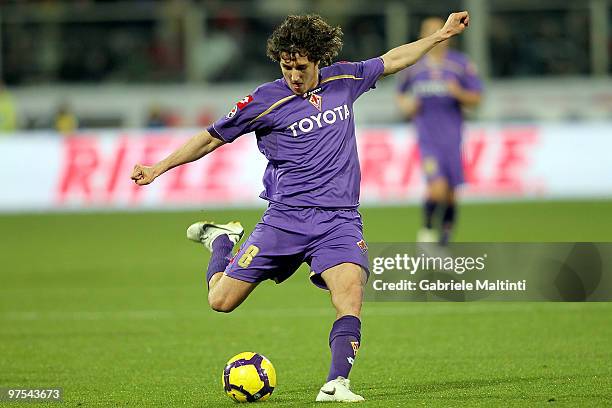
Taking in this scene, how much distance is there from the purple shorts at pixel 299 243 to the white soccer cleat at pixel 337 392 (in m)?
0.68

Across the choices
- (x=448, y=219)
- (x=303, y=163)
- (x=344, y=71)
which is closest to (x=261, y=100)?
→ (x=303, y=163)

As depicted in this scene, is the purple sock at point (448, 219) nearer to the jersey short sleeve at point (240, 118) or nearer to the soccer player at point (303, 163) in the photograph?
the soccer player at point (303, 163)

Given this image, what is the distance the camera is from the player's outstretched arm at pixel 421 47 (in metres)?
7.60

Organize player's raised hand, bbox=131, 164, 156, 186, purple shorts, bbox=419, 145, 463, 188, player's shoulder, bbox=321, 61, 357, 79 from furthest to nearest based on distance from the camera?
purple shorts, bbox=419, 145, 463, 188 → player's shoulder, bbox=321, 61, 357, 79 → player's raised hand, bbox=131, 164, 156, 186

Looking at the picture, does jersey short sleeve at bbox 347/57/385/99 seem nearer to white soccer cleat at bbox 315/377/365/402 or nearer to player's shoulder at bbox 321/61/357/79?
player's shoulder at bbox 321/61/357/79

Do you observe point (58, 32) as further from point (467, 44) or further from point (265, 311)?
point (265, 311)

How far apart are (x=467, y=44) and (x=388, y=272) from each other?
18.7 m

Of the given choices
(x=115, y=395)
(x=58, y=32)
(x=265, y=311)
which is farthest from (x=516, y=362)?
(x=58, y=32)

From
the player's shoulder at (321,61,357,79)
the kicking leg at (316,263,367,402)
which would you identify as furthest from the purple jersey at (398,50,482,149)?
the kicking leg at (316,263,367,402)

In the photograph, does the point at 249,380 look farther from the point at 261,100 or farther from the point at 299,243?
the point at 261,100

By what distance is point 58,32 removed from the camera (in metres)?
27.8

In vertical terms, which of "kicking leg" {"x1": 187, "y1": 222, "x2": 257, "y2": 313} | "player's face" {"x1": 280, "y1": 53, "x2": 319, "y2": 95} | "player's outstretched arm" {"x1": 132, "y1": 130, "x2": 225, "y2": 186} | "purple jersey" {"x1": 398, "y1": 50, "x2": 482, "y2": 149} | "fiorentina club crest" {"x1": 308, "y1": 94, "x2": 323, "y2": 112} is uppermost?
"purple jersey" {"x1": 398, "y1": 50, "x2": 482, "y2": 149}

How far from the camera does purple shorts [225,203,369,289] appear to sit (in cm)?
719

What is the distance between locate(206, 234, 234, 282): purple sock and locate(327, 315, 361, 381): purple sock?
1.16m
